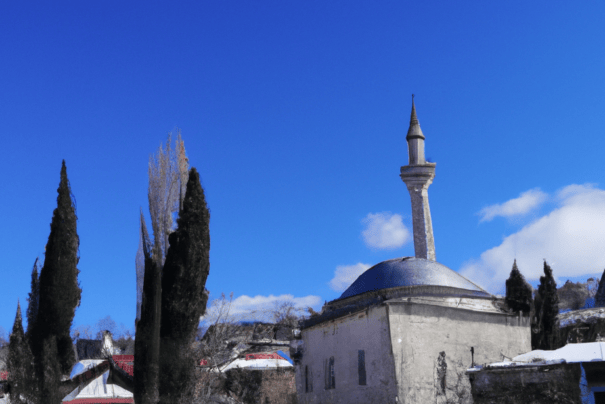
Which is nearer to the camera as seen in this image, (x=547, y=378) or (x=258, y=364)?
(x=547, y=378)

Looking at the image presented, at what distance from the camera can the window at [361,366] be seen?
15722 millimetres

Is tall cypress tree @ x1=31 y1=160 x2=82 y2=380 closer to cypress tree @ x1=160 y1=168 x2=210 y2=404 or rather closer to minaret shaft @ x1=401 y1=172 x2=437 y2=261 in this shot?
cypress tree @ x1=160 y1=168 x2=210 y2=404

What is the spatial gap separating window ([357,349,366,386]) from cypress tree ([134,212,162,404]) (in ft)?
16.9

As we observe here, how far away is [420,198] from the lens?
34.0 meters

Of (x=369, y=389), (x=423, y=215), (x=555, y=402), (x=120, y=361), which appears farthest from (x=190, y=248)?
(x=423, y=215)

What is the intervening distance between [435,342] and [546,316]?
7.57 meters

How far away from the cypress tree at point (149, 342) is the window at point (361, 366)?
514 cm

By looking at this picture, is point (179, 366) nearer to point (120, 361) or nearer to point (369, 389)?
point (369, 389)

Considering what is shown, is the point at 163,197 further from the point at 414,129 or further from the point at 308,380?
the point at 414,129

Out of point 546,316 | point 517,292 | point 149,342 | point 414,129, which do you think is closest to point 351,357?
point 149,342

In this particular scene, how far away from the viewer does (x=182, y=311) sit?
49.6 feet

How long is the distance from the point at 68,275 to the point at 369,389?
850 cm

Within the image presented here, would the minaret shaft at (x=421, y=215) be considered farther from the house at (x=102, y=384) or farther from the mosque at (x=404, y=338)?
the house at (x=102, y=384)

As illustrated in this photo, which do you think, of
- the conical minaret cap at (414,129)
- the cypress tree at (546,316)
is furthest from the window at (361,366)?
the conical minaret cap at (414,129)
